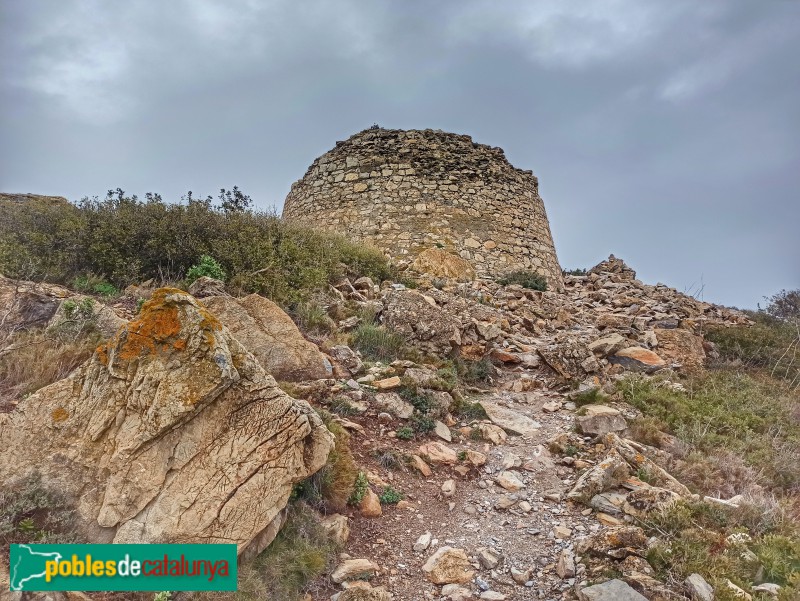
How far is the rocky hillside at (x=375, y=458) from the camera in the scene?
3.03 meters

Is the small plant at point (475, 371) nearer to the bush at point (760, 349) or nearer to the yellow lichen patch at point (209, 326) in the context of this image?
the yellow lichen patch at point (209, 326)

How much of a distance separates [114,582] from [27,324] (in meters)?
3.23

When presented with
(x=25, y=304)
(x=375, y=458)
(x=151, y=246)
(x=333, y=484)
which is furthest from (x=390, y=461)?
(x=151, y=246)

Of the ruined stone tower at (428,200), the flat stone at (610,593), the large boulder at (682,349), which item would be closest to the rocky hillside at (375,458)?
the flat stone at (610,593)

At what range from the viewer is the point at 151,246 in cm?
692

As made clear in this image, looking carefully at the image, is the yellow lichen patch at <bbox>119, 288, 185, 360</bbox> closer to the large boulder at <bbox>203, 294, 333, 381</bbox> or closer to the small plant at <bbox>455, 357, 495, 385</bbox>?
the large boulder at <bbox>203, 294, 333, 381</bbox>

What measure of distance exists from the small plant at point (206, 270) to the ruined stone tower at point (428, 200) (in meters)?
5.20

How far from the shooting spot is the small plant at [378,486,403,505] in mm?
4098

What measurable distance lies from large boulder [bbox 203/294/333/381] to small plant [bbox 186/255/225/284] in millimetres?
1110

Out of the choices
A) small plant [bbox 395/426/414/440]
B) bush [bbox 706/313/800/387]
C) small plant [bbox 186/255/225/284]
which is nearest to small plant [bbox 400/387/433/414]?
small plant [bbox 395/426/414/440]

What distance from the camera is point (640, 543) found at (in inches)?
135

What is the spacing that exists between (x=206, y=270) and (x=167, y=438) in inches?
157

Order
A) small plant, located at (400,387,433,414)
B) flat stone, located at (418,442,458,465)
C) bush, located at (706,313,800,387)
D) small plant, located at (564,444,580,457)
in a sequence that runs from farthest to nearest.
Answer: bush, located at (706,313,800,387)
small plant, located at (400,387,433,414)
small plant, located at (564,444,580,457)
flat stone, located at (418,442,458,465)

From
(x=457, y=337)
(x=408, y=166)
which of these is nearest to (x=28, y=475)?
(x=457, y=337)
